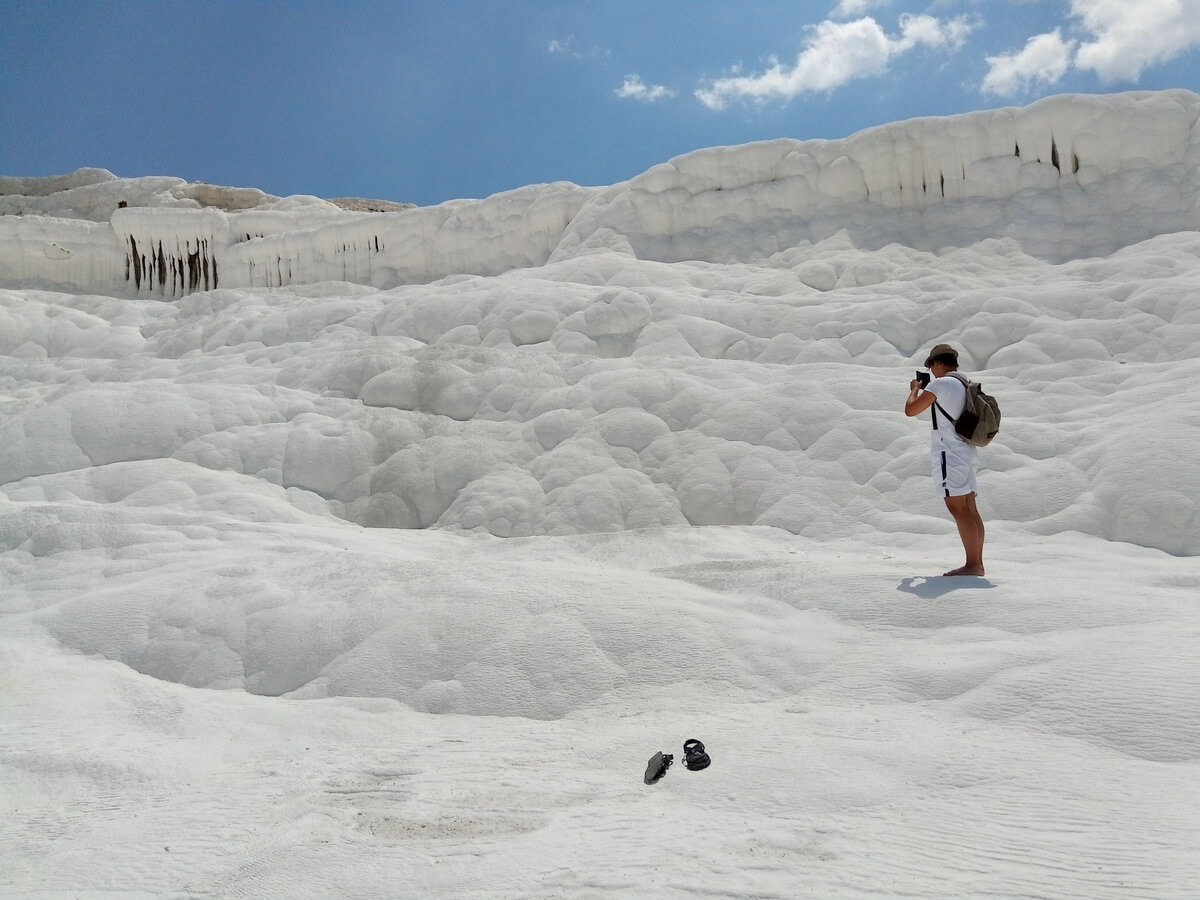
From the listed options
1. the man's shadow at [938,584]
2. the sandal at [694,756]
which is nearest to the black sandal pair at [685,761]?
the sandal at [694,756]

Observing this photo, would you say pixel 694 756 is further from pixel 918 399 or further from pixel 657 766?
pixel 918 399

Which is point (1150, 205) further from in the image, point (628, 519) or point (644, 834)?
point (644, 834)

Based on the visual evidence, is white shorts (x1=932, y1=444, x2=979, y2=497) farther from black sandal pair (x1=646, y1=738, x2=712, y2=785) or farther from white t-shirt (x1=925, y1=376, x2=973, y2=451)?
black sandal pair (x1=646, y1=738, x2=712, y2=785)

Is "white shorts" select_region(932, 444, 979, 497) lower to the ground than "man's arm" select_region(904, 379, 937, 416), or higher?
lower

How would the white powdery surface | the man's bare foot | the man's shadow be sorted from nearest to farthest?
the white powdery surface < the man's shadow < the man's bare foot

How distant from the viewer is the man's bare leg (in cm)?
432

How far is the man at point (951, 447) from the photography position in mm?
4379

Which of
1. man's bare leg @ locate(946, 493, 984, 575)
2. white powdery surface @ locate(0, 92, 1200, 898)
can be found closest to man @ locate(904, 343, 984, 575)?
man's bare leg @ locate(946, 493, 984, 575)

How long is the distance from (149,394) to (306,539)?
393 centimetres

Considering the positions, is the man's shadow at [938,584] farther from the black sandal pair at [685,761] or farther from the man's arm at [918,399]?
the black sandal pair at [685,761]

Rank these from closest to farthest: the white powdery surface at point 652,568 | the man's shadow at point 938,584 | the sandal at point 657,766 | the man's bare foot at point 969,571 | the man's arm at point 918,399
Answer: the white powdery surface at point 652,568, the sandal at point 657,766, the man's shadow at point 938,584, the man's bare foot at point 969,571, the man's arm at point 918,399

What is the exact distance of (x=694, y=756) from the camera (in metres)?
2.76

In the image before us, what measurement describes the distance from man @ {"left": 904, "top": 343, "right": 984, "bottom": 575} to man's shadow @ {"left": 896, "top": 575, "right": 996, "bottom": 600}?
12cm

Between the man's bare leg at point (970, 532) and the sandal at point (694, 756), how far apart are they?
7.29ft
